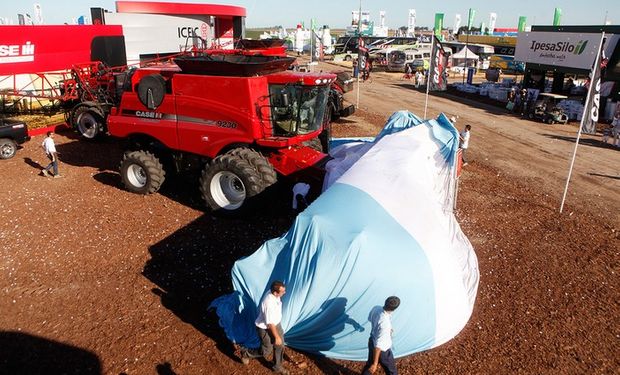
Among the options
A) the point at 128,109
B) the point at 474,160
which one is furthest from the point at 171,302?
the point at 474,160

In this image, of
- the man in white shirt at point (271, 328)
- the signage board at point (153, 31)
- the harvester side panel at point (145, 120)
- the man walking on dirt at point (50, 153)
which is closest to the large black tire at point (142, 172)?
the harvester side panel at point (145, 120)

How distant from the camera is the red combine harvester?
8.54 m

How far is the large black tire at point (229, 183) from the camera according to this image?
332 inches

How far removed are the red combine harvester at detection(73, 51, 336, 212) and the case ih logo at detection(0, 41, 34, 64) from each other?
1115cm

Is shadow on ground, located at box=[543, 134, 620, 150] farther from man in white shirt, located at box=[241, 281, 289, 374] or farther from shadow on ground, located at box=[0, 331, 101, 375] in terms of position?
shadow on ground, located at box=[0, 331, 101, 375]

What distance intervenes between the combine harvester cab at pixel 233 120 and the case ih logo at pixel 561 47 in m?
18.7

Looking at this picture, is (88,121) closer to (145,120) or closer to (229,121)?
(145,120)

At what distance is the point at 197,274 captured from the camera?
7.20 metres

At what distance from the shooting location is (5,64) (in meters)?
17.4

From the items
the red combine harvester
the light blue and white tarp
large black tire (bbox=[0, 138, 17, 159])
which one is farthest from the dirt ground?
the red combine harvester

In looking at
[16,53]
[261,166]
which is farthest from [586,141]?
[16,53]

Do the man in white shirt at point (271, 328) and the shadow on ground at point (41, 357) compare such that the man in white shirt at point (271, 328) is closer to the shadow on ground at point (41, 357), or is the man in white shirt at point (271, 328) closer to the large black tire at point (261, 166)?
the shadow on ground at point (41, 357)

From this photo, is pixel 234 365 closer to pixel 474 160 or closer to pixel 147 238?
pixel 147 238

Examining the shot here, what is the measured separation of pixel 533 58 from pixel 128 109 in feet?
78.0
